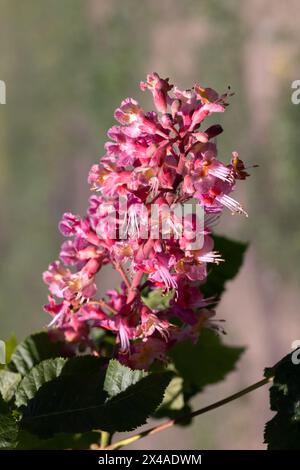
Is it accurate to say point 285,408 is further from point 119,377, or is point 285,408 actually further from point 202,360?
point 202,360

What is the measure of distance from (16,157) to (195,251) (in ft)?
16.2

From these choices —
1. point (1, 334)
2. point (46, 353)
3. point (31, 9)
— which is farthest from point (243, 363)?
point (31, 9)

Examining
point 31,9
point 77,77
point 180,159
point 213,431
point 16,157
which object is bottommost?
point 213,431

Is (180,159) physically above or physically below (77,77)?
below

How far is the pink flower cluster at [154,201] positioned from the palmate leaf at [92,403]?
69 millimetres

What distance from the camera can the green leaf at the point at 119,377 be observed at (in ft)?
2.92

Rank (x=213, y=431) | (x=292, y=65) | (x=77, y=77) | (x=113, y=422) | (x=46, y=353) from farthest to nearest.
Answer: (x=77, y=77) < (x=292, y=65) < (x=213, y=431) < (x=46, y=353) < (x=113, y=422)

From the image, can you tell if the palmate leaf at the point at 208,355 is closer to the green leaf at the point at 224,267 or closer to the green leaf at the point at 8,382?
the green leaf at the point at 224,267

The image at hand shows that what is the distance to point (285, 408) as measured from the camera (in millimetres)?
870

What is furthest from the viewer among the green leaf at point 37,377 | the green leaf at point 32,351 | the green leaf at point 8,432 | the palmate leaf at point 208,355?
the palmate leaf at point 208,355

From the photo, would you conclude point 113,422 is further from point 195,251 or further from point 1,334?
point 1,334

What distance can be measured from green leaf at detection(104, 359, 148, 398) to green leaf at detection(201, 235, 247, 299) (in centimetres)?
28

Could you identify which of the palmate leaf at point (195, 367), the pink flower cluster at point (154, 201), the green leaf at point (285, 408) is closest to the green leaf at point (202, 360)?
the palmate leaf at point (195, 367)

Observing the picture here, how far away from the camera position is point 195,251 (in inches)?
36.2
